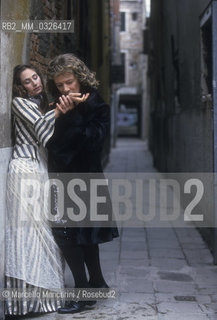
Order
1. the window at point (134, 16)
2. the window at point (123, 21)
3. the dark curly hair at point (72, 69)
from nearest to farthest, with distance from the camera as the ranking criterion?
the dark curly hair at point (72, 69), the window at point (134, 16), the window at point (123, 21)

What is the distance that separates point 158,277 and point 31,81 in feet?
6.68

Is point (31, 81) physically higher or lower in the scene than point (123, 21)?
lower

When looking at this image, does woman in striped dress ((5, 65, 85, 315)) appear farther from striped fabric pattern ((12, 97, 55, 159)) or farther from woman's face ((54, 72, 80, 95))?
woman's face ((54, 72, 80, 95))

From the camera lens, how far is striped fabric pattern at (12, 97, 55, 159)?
3.75 metres

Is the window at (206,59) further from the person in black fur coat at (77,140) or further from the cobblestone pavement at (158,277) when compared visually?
the person in black fur coat at (77,140)

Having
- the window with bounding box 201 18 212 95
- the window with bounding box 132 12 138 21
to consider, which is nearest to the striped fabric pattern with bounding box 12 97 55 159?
the window with bounding box 201 18 212 95

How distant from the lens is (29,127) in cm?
382

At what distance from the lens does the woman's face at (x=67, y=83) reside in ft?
12.5

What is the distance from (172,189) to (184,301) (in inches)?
237

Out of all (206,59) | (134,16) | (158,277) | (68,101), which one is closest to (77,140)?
(68,101)

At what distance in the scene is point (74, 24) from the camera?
6.73 meters

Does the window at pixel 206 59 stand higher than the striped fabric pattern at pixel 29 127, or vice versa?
the window at pixel 206 59

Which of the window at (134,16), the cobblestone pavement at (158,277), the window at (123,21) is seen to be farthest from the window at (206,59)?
the window at (123,21)

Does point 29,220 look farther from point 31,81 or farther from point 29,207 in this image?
point 31,81
